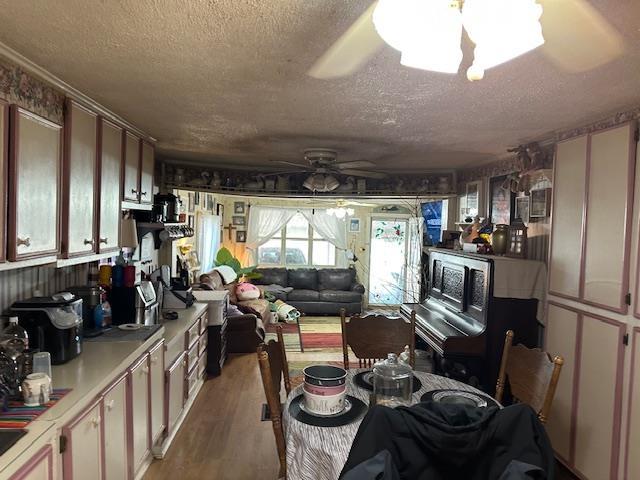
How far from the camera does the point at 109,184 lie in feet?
8.94

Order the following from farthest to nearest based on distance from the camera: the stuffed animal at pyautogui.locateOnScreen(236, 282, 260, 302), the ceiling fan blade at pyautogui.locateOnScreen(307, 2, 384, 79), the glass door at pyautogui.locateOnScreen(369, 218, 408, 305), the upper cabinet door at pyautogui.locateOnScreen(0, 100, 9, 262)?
1. the glass door at pyautogui.locateOnScreen(369, 218, 408, 305)
2. the stuffed animal at pyautogui.locateOnScreen(236, 282, 260, 302)
3. the upper cabinet door at pyautogui.locateOnScreen(0, 100, 9, 262)
4. the ceiling fan blade at pyautogui.locateOnScreen(307, 2, 384, 79)

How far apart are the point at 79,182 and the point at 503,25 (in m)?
2.17

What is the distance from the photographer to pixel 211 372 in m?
4.48

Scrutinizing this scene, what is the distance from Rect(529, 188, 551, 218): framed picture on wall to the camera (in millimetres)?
3230

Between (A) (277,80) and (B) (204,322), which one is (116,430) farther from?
(B) (204,322)

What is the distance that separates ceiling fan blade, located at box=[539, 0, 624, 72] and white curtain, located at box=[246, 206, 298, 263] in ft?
22.2

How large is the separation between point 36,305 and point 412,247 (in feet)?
21.0

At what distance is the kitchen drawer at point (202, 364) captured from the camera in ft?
13.3

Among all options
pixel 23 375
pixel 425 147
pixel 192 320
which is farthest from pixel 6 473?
pixel 425 147

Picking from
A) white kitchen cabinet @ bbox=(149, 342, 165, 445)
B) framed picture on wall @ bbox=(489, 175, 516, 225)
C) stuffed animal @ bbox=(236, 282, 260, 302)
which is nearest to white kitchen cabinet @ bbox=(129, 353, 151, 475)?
white kitchen cabinet @ bbox=(149, 342, 165, 445)

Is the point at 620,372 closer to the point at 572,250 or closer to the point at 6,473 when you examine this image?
the point at 572,250

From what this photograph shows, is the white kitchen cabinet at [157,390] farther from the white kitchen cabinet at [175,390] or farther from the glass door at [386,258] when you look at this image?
the glass door at [386,258]

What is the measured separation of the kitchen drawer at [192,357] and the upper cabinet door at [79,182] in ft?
4.44

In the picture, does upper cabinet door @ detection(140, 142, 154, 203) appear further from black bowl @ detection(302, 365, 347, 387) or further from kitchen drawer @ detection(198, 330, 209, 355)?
black bowl @ detection(302, 365, 347, 387)
